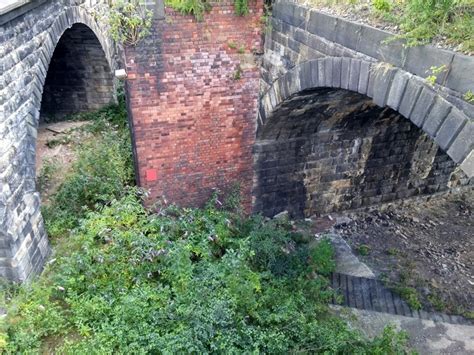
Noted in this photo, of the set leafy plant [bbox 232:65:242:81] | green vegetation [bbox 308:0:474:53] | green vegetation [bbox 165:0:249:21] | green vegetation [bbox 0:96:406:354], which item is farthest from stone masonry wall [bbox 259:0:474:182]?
green vegetation [bbox 0:96:406:354]

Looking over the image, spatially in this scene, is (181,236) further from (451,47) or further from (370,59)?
(451,47)

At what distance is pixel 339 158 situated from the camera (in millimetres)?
9266

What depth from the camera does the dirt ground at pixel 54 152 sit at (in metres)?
8.73

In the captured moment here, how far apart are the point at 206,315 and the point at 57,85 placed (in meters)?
10.2

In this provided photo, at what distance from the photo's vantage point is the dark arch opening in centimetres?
1255

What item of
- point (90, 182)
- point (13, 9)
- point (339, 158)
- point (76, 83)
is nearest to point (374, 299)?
point (339, 158)

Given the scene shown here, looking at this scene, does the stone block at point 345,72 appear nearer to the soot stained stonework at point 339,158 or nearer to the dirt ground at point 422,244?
the soot stained stonework at point 339,158

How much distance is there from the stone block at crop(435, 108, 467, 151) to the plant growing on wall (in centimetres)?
449

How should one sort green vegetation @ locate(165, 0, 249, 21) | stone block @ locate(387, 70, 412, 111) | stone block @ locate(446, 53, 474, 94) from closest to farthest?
1. stone block @ locate(446, 53, 474, 94)
2. stone block @ locate(387, 70, 412, 111)
3. green vegetation @ locate(165, 0, 249, 21)

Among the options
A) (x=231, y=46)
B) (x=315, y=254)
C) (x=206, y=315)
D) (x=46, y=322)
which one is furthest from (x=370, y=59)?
(x=46, y=322)

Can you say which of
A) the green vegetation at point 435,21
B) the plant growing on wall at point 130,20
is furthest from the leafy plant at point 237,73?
the green vegetation at point 435,21

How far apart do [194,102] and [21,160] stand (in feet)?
9.38

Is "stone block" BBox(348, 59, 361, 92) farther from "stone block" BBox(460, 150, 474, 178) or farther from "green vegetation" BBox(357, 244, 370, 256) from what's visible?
"green vegetation" BBox(357, 244, 370, 256)

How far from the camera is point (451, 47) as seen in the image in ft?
13.4
